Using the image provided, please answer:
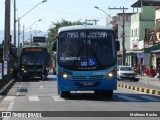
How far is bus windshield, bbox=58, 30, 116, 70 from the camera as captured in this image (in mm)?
22953

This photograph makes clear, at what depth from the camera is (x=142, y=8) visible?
77062mm

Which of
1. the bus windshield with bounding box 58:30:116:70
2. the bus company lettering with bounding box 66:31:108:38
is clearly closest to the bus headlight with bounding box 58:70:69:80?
the bus windshield with bounding box 58:30:116:70

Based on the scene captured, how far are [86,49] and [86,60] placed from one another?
55 centimetres

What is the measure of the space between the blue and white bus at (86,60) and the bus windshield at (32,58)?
25058 mm

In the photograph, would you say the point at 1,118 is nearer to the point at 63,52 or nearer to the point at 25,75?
the point at 63,52

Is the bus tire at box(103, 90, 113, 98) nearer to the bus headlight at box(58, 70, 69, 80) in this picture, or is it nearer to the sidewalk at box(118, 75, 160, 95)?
the bus headlight at box(58, 70, 69, 80)


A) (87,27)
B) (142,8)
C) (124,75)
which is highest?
(142,8)

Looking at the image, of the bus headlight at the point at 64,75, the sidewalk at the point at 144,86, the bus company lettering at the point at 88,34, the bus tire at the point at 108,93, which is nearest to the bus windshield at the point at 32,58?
the sidewalk at the point at 144,86

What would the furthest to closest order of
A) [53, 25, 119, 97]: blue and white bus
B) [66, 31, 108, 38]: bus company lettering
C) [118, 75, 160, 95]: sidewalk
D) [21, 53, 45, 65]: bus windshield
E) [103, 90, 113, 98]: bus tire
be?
[21, 53, 45, 65]: bus windshield
[118, 75, 160, 95]: sidewalk
[103, 90, 113, 98]: bus tire
[66, 31, 108, 38]: bus company lettering
[53, 25, 119, 97]: blue and white bus

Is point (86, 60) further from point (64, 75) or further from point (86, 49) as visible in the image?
point (64, 75)

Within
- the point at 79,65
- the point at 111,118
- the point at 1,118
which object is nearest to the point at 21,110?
the point at 1,118

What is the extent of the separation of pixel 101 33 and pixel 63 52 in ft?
6.39

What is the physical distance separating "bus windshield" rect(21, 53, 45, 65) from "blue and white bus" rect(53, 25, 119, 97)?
25.1 metres

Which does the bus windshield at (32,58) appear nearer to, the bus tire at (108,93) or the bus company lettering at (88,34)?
the bus tire at (108,93)
